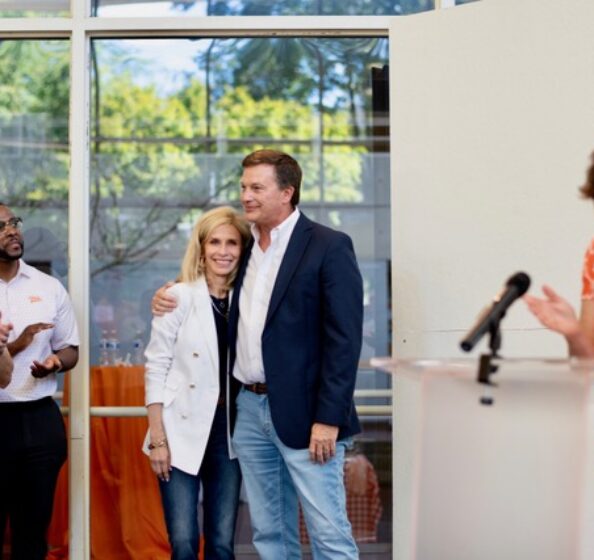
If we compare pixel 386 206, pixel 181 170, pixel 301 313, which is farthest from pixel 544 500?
pixel 181 170

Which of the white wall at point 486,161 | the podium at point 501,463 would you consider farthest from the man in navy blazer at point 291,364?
the podium at point 501,463

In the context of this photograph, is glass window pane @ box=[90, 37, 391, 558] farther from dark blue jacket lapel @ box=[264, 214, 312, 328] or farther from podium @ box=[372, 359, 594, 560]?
podium @ box=[372, 359, 594, 560]

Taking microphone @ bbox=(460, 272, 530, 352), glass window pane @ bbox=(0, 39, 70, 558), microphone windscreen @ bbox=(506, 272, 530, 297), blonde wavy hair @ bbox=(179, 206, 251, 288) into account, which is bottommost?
microphone @ bbox=(460, 272, 530, 352)

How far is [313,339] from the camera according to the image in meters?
3.79

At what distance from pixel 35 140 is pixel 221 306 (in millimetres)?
3117

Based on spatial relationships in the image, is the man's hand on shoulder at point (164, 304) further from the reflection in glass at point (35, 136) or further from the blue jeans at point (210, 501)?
the reflection in glass at point (35, 136)

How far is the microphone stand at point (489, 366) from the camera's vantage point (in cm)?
217

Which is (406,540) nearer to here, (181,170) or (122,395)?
(122,395)

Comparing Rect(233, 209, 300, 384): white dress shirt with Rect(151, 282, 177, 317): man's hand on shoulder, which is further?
Rect(151, 282, 177, 317): man's hand on shoulder

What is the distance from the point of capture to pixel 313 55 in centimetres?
603

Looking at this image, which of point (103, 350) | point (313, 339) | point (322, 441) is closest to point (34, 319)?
point (103, 350)

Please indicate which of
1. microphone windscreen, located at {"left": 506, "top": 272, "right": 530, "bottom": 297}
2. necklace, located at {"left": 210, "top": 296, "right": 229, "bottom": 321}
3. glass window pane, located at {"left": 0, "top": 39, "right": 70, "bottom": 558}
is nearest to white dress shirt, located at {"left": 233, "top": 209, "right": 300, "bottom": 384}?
necklace, located at {"left": 210, "top": 296, "right": 229, "bottom": 321}

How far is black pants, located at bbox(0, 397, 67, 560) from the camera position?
4.13m

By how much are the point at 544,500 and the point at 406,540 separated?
2.16 m
